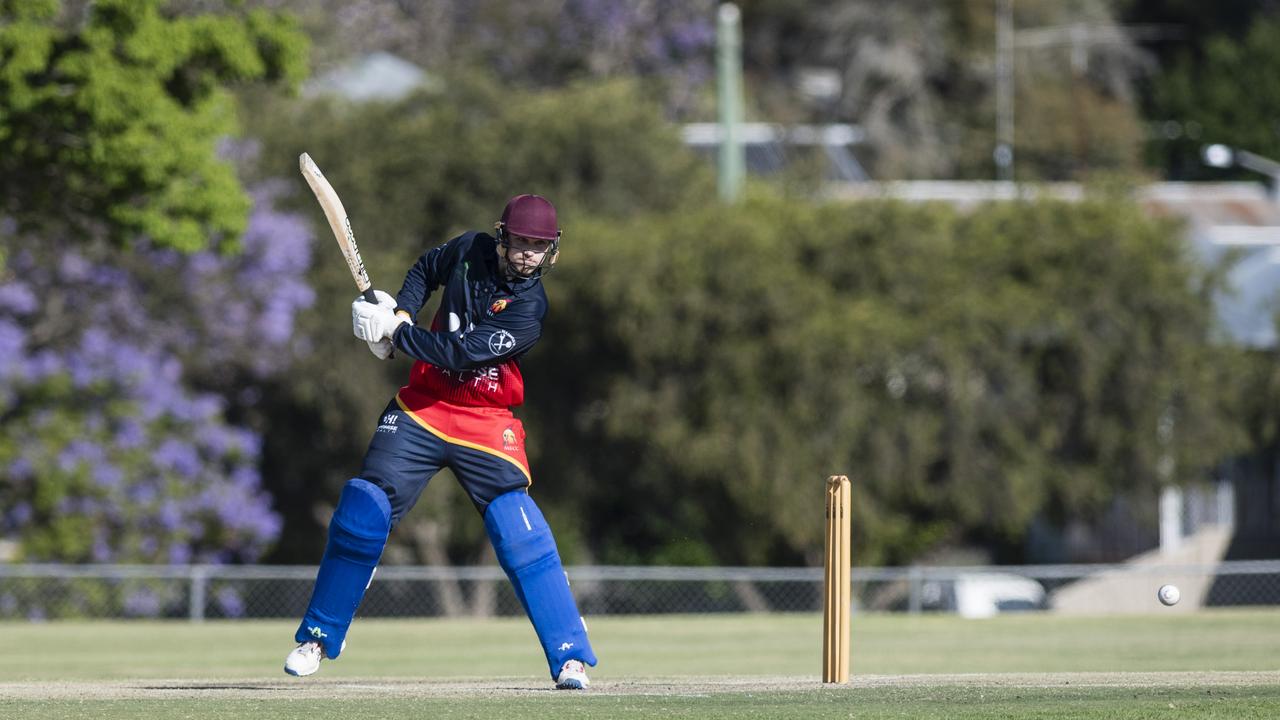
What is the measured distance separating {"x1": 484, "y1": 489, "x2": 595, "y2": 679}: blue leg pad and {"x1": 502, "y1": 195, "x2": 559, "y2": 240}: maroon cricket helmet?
3.90 ft

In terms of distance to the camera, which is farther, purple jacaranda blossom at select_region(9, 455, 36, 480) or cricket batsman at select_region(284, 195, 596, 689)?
purple jacaranda blossom at select_region(9, 455, 36, 480)

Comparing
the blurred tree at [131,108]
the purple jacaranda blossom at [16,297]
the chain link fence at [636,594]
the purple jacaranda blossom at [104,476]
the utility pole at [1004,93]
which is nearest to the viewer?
the blurred tree at [131,108]

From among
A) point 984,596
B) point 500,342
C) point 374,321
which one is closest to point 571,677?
point 500,342

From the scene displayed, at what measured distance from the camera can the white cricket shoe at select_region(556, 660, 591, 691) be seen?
31.0ft

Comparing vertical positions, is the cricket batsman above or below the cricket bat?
below

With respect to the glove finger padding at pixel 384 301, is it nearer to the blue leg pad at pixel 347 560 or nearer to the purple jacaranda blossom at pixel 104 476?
the blue leg pad at pixel 347 560

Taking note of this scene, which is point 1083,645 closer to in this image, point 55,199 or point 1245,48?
point 55,199

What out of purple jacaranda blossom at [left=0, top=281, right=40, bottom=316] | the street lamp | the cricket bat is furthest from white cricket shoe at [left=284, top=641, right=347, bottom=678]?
the street lamp

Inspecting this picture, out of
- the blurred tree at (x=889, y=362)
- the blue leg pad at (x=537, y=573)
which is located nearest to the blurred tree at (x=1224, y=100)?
the blurred tree at (x=889, y=362)

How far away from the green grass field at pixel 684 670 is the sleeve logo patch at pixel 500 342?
1.51 m

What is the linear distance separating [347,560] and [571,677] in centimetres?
113

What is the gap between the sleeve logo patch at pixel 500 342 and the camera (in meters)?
9.20

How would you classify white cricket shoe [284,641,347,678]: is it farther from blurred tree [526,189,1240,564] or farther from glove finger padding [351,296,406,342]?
blurred tree [526,189,1240,564]

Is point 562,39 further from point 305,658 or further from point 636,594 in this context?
point 305,658
